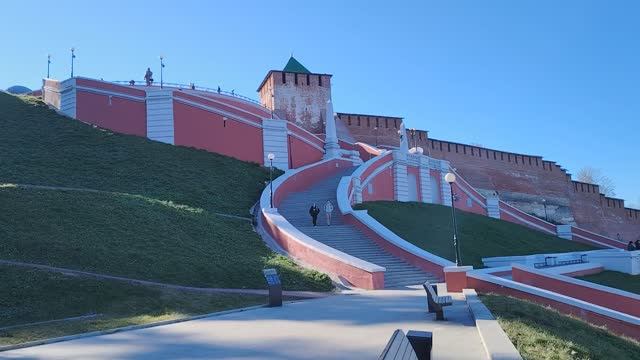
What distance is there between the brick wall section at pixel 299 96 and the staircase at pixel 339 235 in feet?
39.4

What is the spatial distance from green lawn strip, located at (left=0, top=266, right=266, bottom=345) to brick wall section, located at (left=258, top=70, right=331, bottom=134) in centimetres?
2514

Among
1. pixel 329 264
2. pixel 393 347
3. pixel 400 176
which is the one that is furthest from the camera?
pixel 400 176

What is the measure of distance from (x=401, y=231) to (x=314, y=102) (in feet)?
59.3

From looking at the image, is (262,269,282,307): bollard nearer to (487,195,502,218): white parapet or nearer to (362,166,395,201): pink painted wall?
(362,166,395,201): pink painted wall

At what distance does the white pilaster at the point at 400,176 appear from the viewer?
27.0 meters

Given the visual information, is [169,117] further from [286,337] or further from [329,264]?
[286,337]

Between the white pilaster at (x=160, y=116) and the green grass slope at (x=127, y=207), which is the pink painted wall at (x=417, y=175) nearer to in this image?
the green grass slope at (x=127, y=207)

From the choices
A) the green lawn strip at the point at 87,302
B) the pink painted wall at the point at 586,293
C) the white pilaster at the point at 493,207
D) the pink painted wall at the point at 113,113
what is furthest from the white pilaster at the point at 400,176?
the green lawn strip at the point at 87,302

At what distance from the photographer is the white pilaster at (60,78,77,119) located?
24.0m

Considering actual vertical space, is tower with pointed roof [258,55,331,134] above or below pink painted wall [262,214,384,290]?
above

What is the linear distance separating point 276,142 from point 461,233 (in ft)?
31.0

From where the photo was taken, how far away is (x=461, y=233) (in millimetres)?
21734

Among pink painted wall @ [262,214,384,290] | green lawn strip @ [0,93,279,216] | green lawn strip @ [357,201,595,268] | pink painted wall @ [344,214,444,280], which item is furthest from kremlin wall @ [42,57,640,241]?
pink painted wall @ [262,214,384,290]

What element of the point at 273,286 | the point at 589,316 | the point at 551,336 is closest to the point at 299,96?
the point at 273,286
